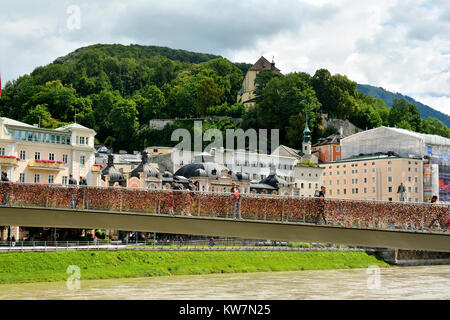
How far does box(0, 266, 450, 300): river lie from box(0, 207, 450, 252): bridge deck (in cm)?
1751

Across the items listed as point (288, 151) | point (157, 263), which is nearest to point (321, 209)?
point (157, 263)

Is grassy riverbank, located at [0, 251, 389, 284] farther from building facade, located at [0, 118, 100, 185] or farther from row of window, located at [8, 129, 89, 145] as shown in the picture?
row of window, located at [8, 129, 89, 145]

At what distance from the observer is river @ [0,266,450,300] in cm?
4081

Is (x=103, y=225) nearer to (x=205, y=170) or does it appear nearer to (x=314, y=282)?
(x=314, y=282)

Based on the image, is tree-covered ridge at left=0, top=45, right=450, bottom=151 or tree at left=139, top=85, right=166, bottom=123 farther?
tree at left=139, top=85, right=166, bottom=123

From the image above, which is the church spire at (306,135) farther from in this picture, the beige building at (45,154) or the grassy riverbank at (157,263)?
the beige building at (45,154)

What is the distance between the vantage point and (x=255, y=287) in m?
47.3

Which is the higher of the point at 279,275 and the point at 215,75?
the point at 215,75

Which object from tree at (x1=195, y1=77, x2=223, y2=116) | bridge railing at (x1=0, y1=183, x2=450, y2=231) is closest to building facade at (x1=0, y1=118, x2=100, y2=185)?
bridge railing at (x1=0, y1=183, x2=450, y2=231)

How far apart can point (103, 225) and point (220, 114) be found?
12341 centimetres

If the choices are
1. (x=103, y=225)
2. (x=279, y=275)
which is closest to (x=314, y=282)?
(x=279, y=275)

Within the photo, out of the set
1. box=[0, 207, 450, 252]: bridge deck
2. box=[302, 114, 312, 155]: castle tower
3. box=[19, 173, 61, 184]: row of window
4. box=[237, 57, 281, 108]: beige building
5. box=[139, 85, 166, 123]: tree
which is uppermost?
box=[237, 57, 281, 108]: beige building

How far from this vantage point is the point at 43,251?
5084cm

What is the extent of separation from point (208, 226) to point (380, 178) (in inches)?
3224
